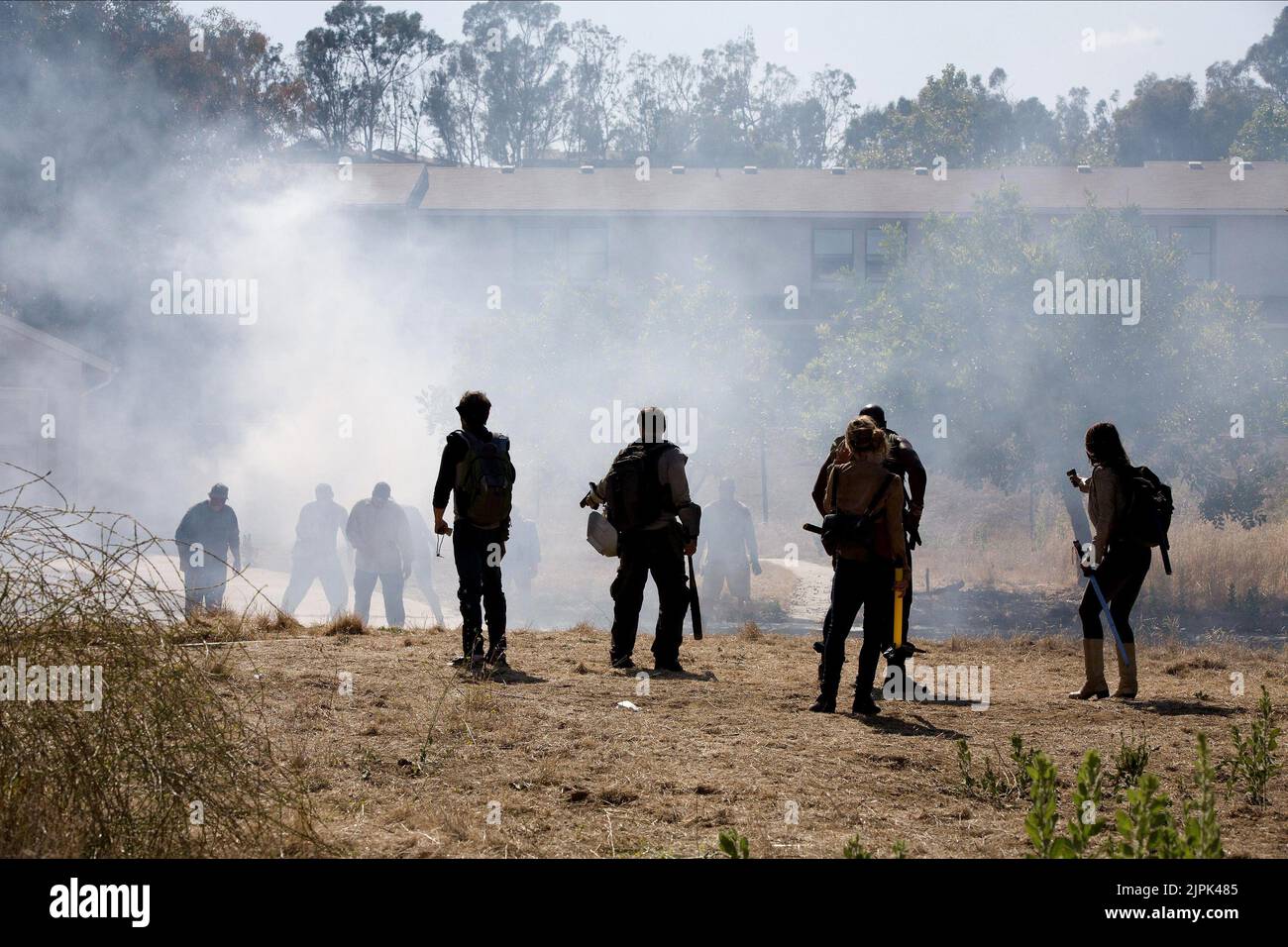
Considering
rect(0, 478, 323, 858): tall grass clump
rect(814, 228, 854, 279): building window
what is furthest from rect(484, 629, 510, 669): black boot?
rect(814, 228, 854, 279): building window

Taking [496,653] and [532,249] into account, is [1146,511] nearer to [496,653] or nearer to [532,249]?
[496,653]

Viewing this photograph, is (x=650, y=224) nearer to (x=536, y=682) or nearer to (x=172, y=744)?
(x=536, y=682)

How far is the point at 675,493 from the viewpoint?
Result: 907cm

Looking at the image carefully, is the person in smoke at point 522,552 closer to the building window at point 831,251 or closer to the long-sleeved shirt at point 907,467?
the long-sleeved shirt at point 907,467

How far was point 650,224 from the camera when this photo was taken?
37094 mm

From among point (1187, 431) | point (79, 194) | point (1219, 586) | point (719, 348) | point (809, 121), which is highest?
point (809, 121)

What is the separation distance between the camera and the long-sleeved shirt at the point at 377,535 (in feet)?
46.6

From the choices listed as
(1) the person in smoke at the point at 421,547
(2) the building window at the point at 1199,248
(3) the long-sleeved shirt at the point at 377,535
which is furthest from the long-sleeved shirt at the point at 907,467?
(2) the building window at the point at 1199,248

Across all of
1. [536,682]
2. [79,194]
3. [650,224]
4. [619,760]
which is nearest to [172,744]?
[619,760]

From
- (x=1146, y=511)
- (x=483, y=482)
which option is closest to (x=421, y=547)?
(x=483, y=482)

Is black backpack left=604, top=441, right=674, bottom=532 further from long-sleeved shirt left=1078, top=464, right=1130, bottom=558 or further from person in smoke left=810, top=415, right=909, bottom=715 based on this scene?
long-sleeved shirt left=1078, top=464, right=1130, bottom=558

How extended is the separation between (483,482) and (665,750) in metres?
2.60

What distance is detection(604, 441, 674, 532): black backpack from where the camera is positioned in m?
9.07

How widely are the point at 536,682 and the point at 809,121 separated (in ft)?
224
